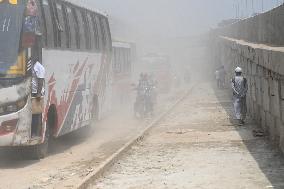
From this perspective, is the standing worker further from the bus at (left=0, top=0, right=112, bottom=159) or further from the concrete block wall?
the bus at (left=0, top=0, right=112, bottom=159)

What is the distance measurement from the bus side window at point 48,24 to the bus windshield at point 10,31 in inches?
32.7

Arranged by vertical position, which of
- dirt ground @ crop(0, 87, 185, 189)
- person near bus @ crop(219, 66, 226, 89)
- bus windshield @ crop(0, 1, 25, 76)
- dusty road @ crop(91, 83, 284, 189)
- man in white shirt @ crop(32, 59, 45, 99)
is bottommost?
dirt ground @ crop(0, 87, 185, 189)

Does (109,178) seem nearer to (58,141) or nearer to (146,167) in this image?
(146,167)

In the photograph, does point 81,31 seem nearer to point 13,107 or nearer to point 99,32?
point 99,32

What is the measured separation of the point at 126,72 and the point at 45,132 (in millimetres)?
12922

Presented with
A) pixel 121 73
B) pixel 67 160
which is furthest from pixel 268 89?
pixel 121 73

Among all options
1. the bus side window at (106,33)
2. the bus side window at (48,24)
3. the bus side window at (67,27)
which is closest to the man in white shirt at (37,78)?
the bus side window at (48,24)

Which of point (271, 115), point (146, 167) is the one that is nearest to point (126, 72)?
point (271, 115)

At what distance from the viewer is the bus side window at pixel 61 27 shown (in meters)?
13.2

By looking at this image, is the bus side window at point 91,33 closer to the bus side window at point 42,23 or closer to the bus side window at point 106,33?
the bus side window at point 106,33

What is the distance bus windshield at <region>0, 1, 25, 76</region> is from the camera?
1137cm

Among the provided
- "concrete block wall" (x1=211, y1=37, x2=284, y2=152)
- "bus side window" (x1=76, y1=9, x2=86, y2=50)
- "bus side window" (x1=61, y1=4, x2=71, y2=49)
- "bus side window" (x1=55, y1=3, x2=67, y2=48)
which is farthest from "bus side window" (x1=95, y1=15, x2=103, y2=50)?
"concrete block wall" (x1=211, y1=37, x2=284, y2=152)

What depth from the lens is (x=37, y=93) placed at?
11656 millimetres

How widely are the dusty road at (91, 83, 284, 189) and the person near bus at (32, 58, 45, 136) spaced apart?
171 cm
